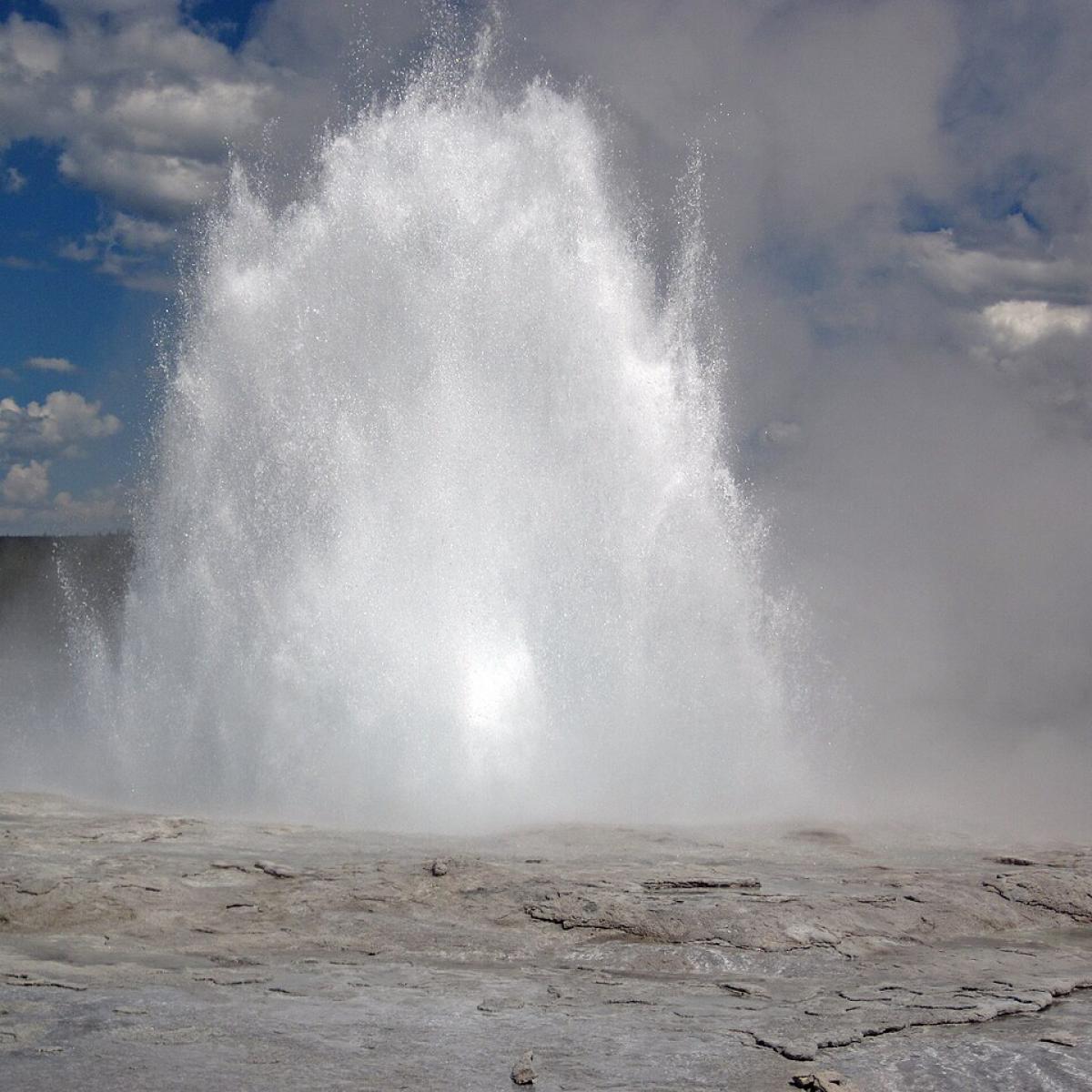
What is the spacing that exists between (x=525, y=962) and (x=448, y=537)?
569 centimetres

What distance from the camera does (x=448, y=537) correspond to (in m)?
11.3

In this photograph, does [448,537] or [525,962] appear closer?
[525,962]

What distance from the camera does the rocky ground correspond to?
4652mm

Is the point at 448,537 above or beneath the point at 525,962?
above

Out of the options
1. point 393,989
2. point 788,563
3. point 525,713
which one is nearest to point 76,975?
point 393,989

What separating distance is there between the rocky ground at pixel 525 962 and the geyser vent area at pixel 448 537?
80.6 inches

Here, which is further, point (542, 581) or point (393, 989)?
point (542, 581)

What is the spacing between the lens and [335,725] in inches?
414

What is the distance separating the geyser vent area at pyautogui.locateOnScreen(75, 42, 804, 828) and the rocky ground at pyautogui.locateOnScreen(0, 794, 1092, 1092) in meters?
2.05

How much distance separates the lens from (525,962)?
19.8ft

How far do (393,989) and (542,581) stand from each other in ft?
20.5

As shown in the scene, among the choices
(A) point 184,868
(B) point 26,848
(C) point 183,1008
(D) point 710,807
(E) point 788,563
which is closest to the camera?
(C) point 183,1008

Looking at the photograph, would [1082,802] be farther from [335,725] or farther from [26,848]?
[26,848]

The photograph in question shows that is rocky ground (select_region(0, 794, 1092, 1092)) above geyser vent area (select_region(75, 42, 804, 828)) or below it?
below
